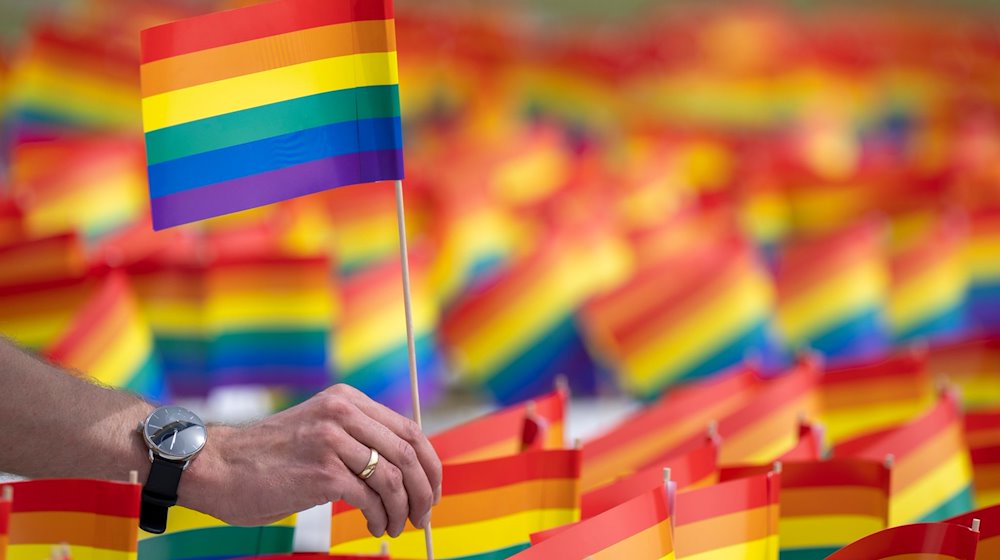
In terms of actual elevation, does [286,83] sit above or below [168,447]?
above

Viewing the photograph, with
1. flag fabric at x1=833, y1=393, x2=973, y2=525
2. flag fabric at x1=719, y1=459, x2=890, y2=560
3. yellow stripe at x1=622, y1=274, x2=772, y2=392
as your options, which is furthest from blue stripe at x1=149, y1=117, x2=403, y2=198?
yellow stripe at x1=622, y1=274, x2=772, y2=392

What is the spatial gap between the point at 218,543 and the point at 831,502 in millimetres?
695

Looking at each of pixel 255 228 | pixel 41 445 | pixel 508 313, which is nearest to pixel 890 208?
pixel 508 313

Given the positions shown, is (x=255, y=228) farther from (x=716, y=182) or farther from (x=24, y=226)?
(x=716, y=182)

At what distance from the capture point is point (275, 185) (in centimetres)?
146

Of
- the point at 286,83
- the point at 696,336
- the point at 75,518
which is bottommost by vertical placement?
the point at 75,518

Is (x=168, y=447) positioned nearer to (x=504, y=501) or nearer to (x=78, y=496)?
(x=78, y=496)

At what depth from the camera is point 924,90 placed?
6.16m

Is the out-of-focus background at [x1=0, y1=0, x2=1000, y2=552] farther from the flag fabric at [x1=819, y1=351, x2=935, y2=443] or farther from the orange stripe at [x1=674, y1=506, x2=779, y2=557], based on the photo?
the orange stripe at [x1=674, y1=506, x2=779, y2=557]

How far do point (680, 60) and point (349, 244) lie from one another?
3148mm

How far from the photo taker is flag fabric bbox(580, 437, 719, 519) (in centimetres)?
151

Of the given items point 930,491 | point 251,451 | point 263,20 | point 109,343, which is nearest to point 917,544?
point 930,491

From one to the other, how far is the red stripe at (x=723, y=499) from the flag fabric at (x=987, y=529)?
0.20 meters

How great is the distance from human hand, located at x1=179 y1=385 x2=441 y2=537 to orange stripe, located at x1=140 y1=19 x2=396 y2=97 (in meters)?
0.39
